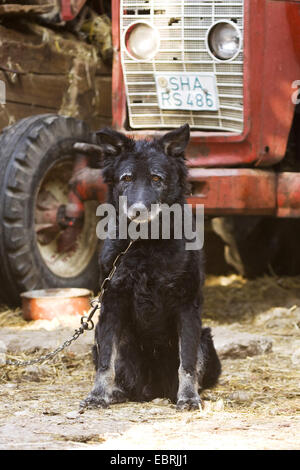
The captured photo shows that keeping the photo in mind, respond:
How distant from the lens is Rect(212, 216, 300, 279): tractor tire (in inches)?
273

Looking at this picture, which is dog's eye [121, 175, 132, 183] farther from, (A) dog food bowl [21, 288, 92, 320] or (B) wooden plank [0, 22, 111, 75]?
(B) wooden plank [0, 22, 111, 75]

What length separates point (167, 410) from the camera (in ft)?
11.5

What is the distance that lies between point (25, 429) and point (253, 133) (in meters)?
2.90

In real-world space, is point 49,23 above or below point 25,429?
above

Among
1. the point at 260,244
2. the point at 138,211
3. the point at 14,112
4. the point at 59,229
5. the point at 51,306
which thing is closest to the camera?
the point at 138,211

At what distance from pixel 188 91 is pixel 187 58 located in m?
0.22

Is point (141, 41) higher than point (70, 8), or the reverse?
point (70, 8)

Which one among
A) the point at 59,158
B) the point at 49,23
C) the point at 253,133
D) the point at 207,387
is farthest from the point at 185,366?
the point at 49,23

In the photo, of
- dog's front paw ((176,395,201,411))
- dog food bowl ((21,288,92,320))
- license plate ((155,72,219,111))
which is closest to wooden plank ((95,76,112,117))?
license plate ((155,72,219,111))

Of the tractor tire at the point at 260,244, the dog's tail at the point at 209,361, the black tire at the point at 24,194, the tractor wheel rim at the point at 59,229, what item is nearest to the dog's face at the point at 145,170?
the dog's tail at the point at 209,361

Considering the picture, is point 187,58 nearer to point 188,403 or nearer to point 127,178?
point 127,178

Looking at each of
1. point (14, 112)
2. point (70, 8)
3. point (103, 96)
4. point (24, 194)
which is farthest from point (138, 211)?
point (103, 96)

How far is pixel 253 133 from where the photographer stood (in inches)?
207
